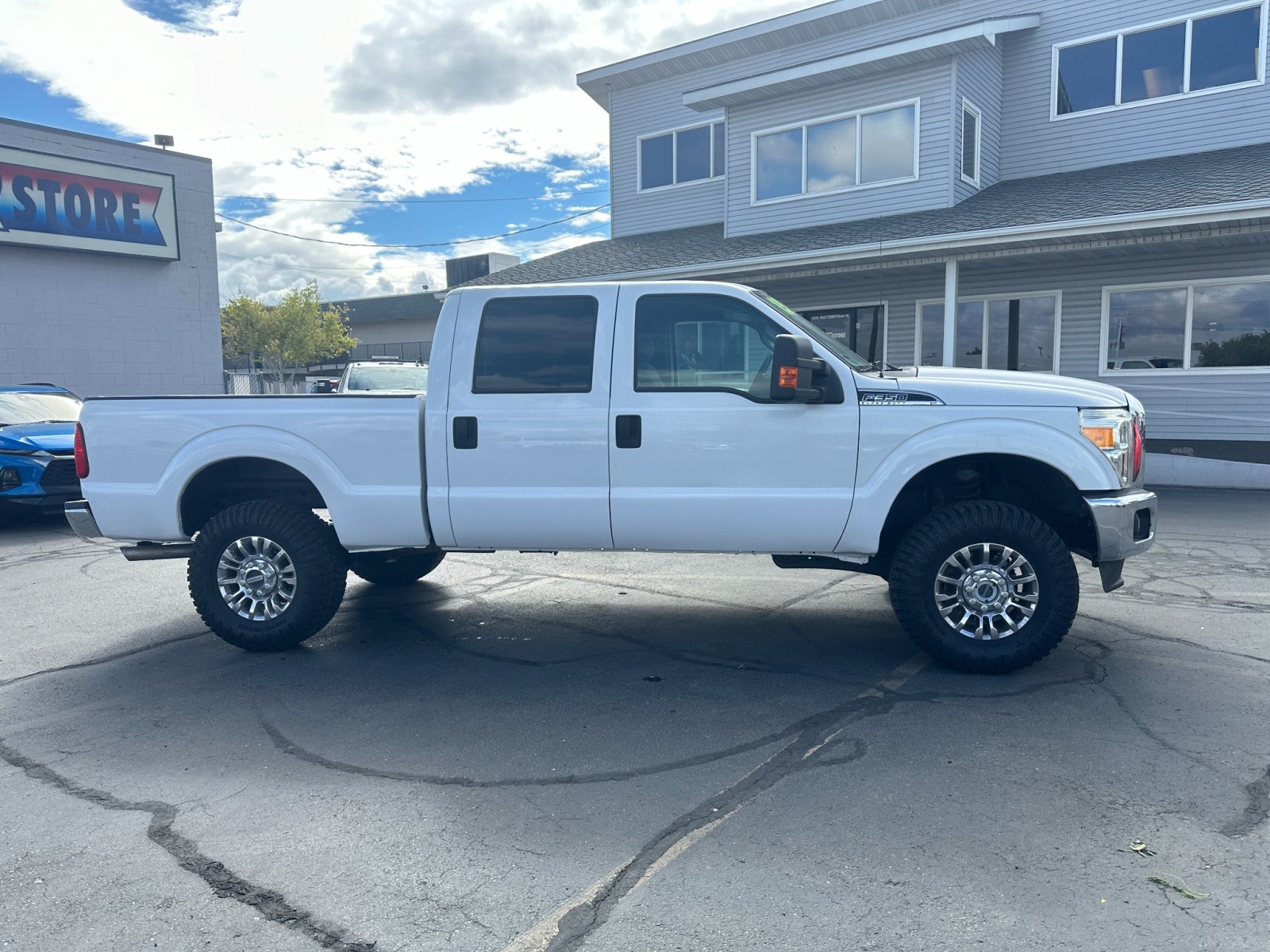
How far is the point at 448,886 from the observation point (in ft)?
9.84

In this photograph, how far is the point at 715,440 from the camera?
5062 mm

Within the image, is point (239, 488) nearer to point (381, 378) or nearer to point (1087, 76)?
point (381, 378)

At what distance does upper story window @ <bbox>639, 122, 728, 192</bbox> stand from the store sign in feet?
31.1

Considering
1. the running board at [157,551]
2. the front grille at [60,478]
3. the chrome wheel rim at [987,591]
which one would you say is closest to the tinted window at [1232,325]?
the chrome wheel rim at [987,591]

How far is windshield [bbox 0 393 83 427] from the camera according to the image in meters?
10.8

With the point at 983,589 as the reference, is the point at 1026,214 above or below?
above

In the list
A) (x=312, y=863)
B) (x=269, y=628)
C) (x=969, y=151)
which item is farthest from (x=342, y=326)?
(x=312, y=863)

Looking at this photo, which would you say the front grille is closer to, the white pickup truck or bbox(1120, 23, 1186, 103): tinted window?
the white pickup truck

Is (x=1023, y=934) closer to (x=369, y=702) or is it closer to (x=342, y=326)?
(x=369, y=702)

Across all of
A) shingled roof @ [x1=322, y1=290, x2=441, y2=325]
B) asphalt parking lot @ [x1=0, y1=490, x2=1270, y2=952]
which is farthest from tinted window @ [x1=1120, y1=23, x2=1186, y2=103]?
shingled roof @ [x1=322, y1=290, x2=441, y2=325]

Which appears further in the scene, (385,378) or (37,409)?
(385,378)

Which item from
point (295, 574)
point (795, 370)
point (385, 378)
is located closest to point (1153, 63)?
point (385, 378)

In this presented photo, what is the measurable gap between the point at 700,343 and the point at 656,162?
52.3 ft

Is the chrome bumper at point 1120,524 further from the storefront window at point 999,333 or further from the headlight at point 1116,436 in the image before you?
the storefront window at point 999,333
